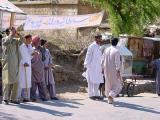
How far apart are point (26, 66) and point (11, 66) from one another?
61 cm

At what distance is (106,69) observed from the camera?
12375 millimetres

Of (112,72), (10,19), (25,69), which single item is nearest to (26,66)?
(25,69)

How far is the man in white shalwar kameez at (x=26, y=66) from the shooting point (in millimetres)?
11836

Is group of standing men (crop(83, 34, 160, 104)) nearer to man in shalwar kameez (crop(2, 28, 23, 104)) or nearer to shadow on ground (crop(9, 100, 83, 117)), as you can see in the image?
shadow on ground (crop(9, 100, 83, 117))

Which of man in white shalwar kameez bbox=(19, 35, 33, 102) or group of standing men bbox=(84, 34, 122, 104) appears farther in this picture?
group of standing men bbox=(84, 34, 122, 104)

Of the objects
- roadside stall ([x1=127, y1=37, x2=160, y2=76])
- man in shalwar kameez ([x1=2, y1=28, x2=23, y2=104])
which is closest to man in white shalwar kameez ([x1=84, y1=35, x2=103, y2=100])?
man in shalwar kameez ([x1=2, y1=28, x2=23, y2=104])

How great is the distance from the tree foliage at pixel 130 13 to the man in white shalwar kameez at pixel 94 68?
8719mm

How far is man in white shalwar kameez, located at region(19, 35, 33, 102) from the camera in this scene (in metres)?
11.8

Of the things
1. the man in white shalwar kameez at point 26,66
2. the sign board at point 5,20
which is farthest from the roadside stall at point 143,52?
the man in white shalwar kameez at point 26,66

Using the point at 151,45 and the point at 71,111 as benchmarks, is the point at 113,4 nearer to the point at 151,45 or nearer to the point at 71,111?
the point at 151,45

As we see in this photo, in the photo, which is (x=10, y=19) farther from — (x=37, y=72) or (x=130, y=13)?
(x=37, y=72)

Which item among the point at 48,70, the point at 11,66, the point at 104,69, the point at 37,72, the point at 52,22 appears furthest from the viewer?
the point at 52,22

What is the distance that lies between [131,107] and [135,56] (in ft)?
40.0

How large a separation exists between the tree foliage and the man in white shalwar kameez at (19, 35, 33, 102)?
10260 millimetres
